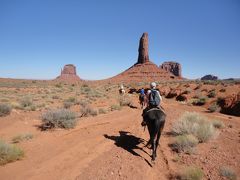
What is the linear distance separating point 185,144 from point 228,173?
67.5 inches

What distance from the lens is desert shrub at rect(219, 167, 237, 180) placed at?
4.69 metres

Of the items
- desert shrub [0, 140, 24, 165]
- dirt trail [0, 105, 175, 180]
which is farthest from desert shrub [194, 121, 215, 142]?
desert shrub [0, 140, 24, 165]

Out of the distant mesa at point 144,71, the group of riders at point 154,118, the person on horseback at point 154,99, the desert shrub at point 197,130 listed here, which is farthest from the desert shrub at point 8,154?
the distant mesa at point 144,71

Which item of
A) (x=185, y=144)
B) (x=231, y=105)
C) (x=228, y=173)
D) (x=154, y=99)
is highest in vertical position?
(x=154, y=99)

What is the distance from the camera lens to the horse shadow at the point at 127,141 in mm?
6578

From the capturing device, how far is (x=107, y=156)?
5961mm

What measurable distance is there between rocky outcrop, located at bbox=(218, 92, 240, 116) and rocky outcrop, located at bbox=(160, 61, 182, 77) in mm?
113410

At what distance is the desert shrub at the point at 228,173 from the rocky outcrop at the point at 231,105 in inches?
430

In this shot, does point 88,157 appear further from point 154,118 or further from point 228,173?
point 228,173

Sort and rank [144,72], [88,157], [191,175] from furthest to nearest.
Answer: [144,72] → [88,157] → [191,175]

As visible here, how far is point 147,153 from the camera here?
6246mm

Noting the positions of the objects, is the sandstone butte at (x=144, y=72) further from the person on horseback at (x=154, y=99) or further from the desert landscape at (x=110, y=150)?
the person on horseback at (x=154, y=99)

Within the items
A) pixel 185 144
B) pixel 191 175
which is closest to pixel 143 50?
pixel 185 144

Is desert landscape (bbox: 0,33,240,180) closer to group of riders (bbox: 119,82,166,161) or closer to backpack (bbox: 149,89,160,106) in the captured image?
group of riders (bbox: 119,82,166,161)
